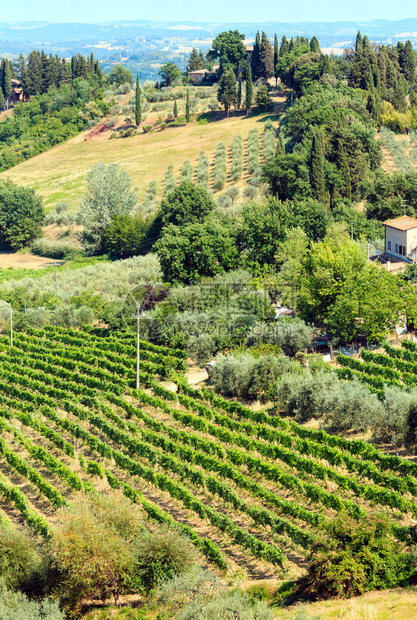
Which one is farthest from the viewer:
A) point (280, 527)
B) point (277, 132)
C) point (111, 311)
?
point (277, 132)

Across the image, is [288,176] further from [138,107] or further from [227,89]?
[138,107]

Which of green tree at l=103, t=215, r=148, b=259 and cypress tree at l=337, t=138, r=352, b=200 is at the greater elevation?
cypress tree at l=337, t=138, r=352, b=200

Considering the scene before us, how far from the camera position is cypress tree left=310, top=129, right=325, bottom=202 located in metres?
67.2

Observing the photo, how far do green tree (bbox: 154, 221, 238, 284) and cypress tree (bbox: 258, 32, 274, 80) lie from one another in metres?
68.0

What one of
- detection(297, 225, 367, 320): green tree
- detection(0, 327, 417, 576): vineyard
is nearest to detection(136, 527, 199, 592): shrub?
detection(0, 327, 417, 576): vineyard

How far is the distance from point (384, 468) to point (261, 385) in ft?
35.9

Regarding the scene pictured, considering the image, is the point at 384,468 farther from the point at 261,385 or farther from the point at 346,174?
the point at 346,174

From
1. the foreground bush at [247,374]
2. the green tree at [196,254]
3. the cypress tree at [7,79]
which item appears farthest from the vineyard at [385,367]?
the cypress tree at [7,79]

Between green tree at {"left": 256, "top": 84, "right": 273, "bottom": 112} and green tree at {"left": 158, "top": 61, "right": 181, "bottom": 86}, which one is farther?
green tree at {"left": 158, "top": 61, "right": 181, "bottom": 86}

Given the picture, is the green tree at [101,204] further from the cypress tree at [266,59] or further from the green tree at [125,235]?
the cypress tree at [266,59]

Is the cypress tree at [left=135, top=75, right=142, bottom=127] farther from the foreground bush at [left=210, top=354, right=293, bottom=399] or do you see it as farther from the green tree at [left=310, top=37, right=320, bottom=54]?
the foreground bush at [left=210, top=354, right=293, bottom=399]

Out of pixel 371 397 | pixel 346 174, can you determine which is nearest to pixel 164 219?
pixel 346 174

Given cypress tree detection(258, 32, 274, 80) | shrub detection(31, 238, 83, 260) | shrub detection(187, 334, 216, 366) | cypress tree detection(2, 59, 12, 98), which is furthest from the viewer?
cypress tree detection(2, 59, 12, 98)

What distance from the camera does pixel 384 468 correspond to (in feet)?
93.1
